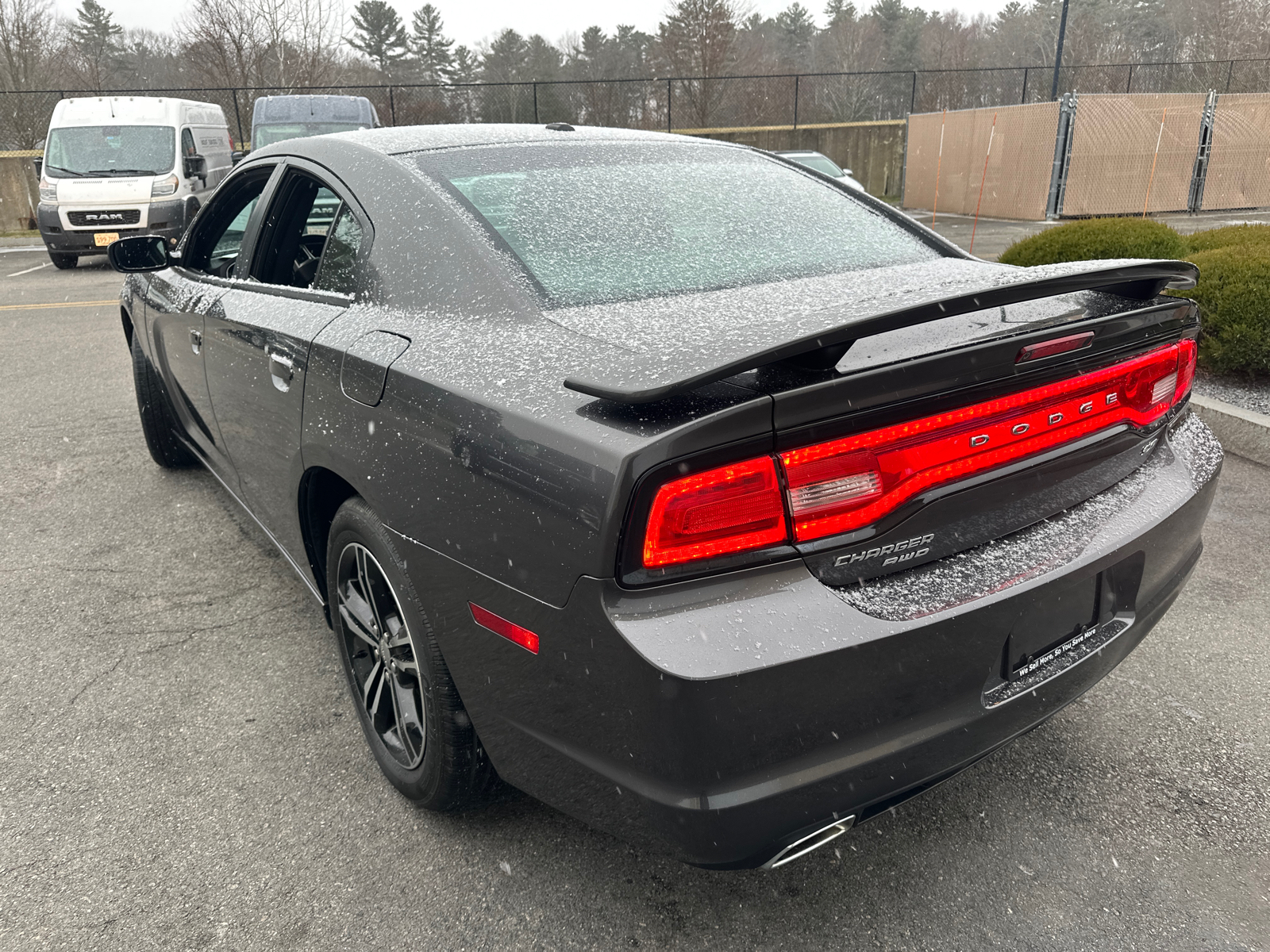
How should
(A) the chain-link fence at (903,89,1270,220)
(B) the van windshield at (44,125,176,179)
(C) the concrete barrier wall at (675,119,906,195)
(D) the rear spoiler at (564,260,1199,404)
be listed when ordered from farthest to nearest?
(C) the concrete barrier wall at (675,119,906,195) < (A) the chain-link fence at (903,89,1270,220) < (B) the van windshield at (44,125,176,179) < (D) the rear spoiler at (564,260,1199,404)

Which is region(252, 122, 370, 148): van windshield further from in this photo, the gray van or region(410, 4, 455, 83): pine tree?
region(410, 4, 455, 83): pine tree

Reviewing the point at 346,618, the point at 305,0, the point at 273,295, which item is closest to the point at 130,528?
the point at 273,295

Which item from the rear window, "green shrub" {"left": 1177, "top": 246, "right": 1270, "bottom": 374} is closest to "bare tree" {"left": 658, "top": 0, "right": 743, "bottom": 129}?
"green shrub" {"left": 1177, "top": 246, "right": 1270, "bottom": 374}

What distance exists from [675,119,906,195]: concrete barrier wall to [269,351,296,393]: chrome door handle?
76.6 ft

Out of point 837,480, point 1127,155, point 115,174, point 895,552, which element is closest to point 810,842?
point 895,552

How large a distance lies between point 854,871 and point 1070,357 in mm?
1179

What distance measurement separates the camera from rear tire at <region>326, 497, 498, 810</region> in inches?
77.2

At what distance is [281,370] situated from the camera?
244 centimetres

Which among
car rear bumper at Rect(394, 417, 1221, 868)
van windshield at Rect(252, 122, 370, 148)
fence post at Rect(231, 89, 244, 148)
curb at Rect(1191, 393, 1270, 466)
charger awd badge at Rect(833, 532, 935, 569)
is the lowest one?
curb at Rect(1191, 393, 1270, 466)

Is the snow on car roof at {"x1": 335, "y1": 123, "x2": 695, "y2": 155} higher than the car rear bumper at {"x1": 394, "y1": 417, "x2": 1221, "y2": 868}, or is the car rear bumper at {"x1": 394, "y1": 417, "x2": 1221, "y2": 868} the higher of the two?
the snow on car roof at {"x1": 335, "y1": 123, "x2": 695, "y2": 155}

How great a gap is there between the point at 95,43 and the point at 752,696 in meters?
56.1

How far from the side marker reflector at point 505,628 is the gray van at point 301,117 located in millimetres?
14609

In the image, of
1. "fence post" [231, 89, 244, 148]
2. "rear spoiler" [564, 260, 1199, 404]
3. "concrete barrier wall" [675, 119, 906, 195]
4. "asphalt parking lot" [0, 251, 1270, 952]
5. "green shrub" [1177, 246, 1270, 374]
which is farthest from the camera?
"fence post" [231, 89, 244, 148]

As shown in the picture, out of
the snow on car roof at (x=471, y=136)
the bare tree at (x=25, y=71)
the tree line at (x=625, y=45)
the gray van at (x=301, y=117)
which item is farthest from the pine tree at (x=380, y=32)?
the snow on car roof at (x=471, y=136)
